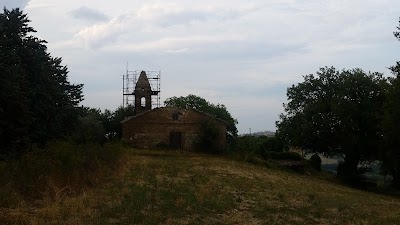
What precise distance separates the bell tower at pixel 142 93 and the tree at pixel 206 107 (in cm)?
2219

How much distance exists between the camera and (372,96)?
45.2 metres

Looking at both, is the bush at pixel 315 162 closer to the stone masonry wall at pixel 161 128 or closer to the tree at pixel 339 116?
the tree at pixel 339 116

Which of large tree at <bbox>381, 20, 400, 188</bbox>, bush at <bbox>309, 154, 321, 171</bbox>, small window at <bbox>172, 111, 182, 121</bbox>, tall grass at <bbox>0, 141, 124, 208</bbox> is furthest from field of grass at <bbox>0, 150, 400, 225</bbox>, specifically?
bush at <bbox>309, 154, 321, 171</bbox>

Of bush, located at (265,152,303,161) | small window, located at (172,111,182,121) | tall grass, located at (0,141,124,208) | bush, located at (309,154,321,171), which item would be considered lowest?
bush, located at (309,154,321,171)

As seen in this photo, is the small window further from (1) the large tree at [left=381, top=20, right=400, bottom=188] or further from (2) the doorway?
(1) the large tree at [left=381, top=20, right=400, bottom=188]

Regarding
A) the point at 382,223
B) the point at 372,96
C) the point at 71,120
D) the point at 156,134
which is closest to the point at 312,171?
the point at 372,96

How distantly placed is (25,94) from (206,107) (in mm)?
60015

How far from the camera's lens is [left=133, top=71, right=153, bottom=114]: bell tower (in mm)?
59219

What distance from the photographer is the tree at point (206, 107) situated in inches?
3292

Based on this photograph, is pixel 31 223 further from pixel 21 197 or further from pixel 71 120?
pixel 71 120

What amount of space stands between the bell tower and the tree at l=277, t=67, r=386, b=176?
18.4 metres

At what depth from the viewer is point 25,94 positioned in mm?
27328

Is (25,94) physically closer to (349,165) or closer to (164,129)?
(164,129)

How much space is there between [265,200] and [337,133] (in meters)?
30.6
